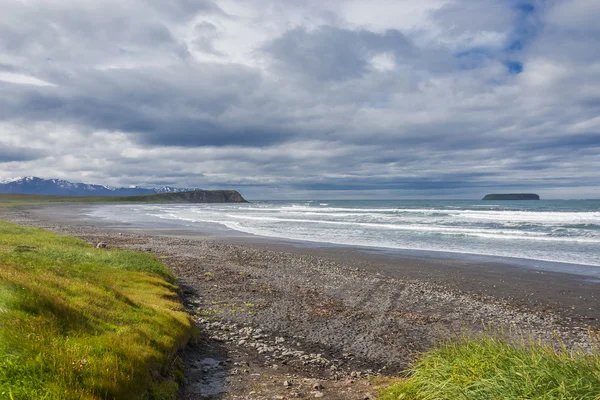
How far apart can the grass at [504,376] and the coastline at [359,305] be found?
288 centimetres

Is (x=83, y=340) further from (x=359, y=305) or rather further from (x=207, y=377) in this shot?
(x=359, y=305)

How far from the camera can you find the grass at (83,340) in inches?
222

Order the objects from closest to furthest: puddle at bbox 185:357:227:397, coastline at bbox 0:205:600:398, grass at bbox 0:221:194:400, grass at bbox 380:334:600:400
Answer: grass at bbox 380:334:600:400 < grass at bbox 0:221:194:400 < puddle at bbox 185:357:227:397 < coastline at bbox 0:205:600:398

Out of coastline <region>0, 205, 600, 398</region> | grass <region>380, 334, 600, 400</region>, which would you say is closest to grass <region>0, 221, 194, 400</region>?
coastline <region>0, 205, 600, 398</region>

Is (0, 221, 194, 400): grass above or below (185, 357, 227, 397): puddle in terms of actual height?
above

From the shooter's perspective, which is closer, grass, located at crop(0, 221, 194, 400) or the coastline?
grass, located at crop(0, 221, 194, 400)

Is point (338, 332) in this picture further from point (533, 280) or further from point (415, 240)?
point (415, 240)

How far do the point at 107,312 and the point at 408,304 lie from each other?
36.6 ft

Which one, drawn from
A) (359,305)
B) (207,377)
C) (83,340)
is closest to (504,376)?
(207,377)

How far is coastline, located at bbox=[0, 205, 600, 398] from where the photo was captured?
10945 mm

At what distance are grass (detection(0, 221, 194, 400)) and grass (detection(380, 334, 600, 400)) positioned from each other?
14.4 feet

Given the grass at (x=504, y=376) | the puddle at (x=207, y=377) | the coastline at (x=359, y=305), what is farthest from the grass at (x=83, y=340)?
the grass at (x=504, y=376)

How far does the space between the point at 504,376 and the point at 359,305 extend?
10.7 meters

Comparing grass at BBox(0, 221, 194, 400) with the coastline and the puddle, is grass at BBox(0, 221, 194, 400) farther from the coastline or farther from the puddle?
the coastline
